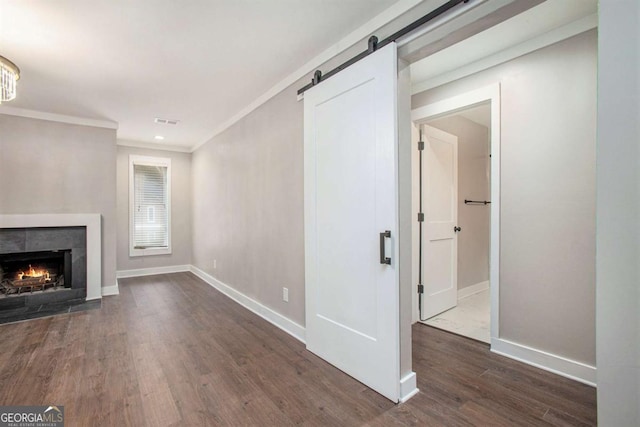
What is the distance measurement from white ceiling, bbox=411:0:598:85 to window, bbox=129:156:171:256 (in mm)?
5054

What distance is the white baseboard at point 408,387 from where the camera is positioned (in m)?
1.84

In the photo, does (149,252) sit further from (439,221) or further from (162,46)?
(439,221)

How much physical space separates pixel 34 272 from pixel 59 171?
1.39 m

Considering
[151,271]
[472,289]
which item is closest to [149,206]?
[151,271]

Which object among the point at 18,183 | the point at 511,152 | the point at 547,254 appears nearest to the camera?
the point at 547,254

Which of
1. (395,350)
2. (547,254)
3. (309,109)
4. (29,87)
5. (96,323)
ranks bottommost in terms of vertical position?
(96,323)

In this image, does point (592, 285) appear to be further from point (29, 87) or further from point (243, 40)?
point (29, 87)

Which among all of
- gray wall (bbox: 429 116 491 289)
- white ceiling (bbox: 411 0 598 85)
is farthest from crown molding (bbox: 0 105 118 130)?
gray wall (bbox: 429 116 491 289)

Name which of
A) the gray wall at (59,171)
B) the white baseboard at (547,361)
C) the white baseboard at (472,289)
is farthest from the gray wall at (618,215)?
the gray wall at (59,171)

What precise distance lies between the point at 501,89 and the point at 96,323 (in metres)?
4.58

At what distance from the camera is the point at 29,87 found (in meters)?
3.14

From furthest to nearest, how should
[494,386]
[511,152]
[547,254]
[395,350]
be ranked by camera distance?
[511,152], [547,254], [494,386], [395,350]

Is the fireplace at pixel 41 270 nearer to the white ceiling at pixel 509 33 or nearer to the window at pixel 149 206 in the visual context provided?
the window at pixel 149 206

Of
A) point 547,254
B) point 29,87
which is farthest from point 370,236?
point 29,87
